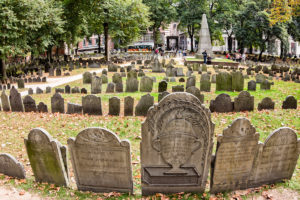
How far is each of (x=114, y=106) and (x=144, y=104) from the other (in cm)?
108

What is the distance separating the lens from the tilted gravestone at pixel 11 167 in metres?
5.30

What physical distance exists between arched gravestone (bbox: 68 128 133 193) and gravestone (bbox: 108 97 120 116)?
15.3 feet

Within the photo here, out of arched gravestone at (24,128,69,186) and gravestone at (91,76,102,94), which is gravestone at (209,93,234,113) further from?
gravestone at (91,76,102,94)

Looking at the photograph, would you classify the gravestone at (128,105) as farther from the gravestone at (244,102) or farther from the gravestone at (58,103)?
the gravestone at (244,102)

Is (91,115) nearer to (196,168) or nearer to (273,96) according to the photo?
(196,168)

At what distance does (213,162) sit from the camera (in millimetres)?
4828

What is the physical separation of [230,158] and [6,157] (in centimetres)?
420

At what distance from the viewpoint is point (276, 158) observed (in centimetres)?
498

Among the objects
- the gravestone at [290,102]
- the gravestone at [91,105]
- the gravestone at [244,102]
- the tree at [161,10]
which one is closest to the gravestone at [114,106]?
the gravestone at [91,105]

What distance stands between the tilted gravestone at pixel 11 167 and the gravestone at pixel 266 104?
25.8ft

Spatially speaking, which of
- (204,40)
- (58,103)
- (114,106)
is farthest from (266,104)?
(204,40)

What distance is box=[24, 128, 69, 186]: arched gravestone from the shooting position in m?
4.75

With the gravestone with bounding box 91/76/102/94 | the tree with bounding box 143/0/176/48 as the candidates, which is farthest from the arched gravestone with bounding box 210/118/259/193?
the tree with bounding box 143/0/176/48

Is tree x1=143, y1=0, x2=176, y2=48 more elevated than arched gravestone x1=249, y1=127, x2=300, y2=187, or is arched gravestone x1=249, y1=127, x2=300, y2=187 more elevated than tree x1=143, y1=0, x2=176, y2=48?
tree x1=143, y1=0, x2=176, y2=48
